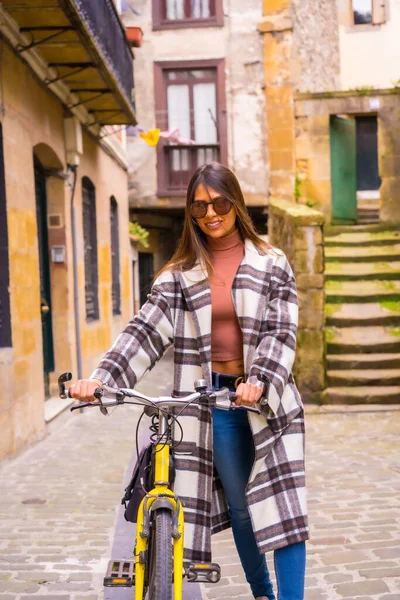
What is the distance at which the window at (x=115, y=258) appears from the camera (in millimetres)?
14659

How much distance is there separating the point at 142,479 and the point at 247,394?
52cm

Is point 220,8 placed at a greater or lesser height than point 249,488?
greater

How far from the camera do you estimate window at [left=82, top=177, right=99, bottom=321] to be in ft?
38.3

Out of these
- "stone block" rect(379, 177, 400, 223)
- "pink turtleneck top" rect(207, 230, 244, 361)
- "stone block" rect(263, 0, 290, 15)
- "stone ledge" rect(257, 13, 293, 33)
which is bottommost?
"pink turtleneck top" rect(207, 230, 244, 361)

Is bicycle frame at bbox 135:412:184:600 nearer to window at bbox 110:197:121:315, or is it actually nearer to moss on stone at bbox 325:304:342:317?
moss on stone at bbox 325:304:342:317

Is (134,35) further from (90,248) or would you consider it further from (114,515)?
(114,515)

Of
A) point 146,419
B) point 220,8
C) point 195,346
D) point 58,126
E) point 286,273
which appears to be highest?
point 220,8

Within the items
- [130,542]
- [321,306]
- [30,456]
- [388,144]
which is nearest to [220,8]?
[388,144]

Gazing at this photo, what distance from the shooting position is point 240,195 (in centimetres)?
305

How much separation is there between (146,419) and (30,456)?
2.24m

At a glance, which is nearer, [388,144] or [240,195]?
[240,195]

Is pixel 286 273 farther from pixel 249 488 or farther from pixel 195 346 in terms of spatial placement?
pixel 249 488

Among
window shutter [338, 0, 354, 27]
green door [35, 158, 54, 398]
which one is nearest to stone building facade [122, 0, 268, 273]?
window shutter [338, 0, 354, 27]

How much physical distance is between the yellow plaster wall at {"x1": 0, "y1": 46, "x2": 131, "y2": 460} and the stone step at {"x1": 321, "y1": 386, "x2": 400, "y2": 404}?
3.28 metres
